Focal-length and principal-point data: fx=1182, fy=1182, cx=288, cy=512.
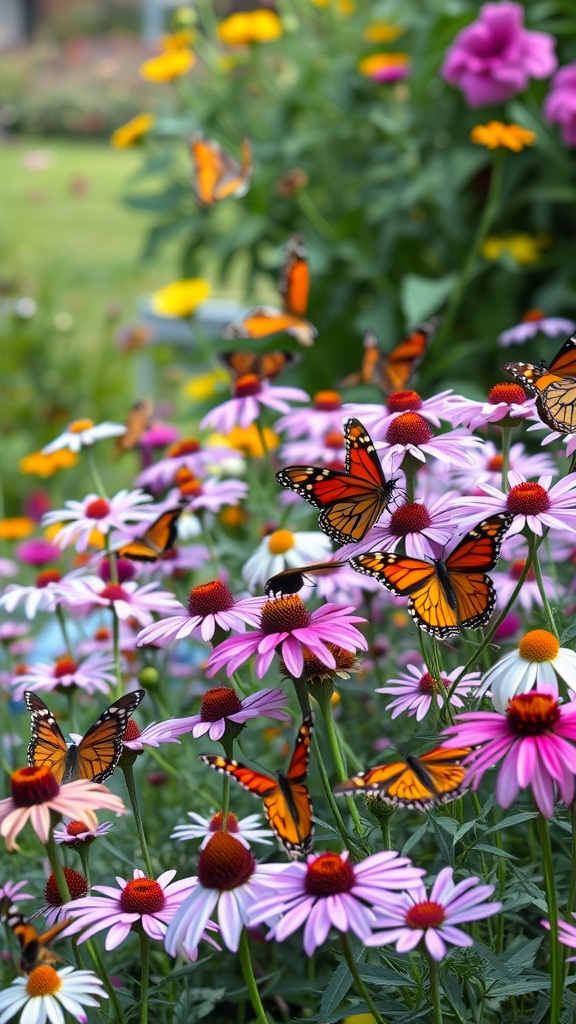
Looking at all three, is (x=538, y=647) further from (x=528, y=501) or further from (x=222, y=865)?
(x=222, y=865)

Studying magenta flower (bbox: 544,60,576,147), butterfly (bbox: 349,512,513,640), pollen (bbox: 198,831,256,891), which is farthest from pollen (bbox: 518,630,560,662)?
magenta flower (bbox: 544,60,576,147)

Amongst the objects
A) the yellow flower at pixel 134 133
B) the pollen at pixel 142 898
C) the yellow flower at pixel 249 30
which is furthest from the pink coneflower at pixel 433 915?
the yellow flower at pixel 249 30

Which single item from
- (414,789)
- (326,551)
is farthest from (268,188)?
(414,789)

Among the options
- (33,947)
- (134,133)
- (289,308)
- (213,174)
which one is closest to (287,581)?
(33,947)

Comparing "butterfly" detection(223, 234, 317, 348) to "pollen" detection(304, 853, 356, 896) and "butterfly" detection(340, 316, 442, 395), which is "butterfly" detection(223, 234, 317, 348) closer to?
"butterfly" detection(340, 316, 442, 395)

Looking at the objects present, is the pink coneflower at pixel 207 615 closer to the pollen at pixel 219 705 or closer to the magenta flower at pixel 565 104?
the pollen at pixel 219 705

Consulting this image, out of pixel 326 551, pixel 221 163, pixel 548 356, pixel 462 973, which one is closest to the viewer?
pixel 462 973

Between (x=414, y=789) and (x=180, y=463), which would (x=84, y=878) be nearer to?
(x=414, y=789)
